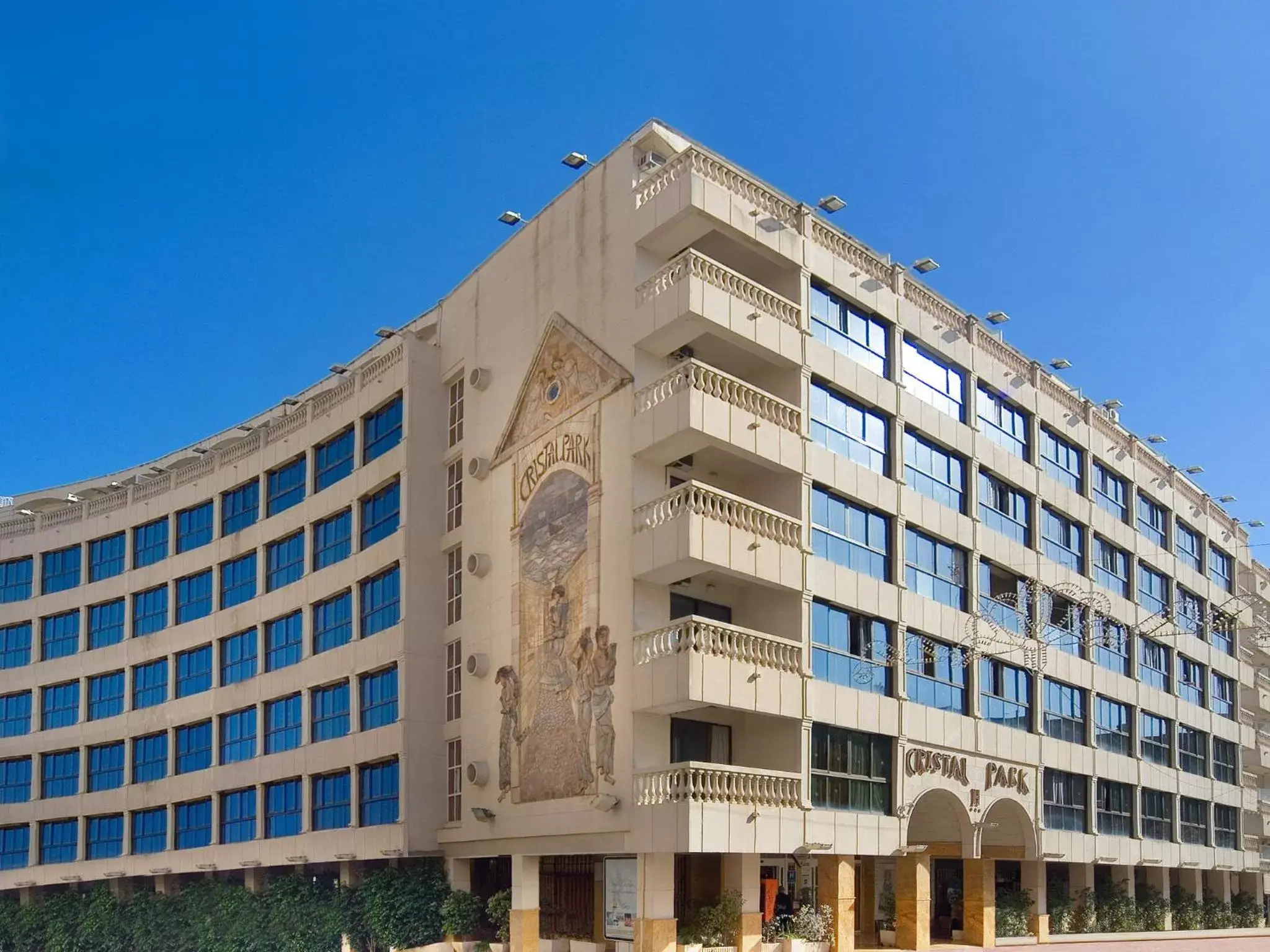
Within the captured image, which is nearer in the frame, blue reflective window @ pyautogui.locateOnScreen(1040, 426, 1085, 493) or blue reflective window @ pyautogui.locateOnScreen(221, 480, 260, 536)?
blue reflective window @ pyautogui.locateOnScreen(1040, 426, 1085, 493)

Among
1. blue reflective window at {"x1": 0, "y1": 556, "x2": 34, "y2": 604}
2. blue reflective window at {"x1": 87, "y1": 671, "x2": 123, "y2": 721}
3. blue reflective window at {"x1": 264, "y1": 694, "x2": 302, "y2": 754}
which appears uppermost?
blue reflective window at {"x1": 0, "y1": 556, "x2": 34, "y2": 604}

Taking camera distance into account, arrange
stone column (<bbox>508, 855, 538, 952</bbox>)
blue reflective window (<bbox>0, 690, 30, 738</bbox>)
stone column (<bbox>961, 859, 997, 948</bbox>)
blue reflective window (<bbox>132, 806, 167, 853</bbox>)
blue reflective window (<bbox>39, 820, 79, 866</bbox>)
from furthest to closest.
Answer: blue reflective window (<bbox>0, 690, 30, 738</bbox>) → blue reflective window (<bbox>39, 820, 79, 866</bbox>) → blue reflective window (<bbox>132, 806, 167, 853</bbox>) → stone column (<bbox>961, 859, 997, 948</bbox>) → stone column (<bbox>508, 855, 538, 952</bbox>)

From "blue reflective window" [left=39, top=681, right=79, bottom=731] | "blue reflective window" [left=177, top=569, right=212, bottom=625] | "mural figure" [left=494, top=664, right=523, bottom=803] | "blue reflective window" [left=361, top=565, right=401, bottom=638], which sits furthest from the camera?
"blue reflective window" [left=39, top=681, right=79, bottom=731]

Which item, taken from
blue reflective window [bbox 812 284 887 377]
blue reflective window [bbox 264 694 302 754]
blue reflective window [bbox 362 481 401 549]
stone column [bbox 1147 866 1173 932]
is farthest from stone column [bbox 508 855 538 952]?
stone column [bbox 1147 866 1173 932]

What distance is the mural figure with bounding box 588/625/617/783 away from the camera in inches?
1164

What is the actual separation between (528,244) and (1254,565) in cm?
4038

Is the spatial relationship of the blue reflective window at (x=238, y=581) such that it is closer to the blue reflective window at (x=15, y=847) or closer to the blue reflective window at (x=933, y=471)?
the blue reflective window at (x=15, y=847)

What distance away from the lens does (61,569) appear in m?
52.6

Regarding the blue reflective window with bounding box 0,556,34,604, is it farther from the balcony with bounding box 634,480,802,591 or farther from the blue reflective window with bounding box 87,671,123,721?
the balcony with bounding box 634,480,802,591

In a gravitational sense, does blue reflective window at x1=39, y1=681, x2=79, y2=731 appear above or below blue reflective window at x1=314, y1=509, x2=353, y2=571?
below

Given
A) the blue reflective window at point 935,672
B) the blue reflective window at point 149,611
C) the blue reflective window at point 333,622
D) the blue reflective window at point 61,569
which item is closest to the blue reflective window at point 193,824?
the blue reflective window at point 149,611

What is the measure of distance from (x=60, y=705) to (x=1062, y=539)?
114 ft

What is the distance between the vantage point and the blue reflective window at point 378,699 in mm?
37969

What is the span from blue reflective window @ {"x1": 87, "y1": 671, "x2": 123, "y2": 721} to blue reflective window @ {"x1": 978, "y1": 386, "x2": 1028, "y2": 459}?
3012 centimetres
